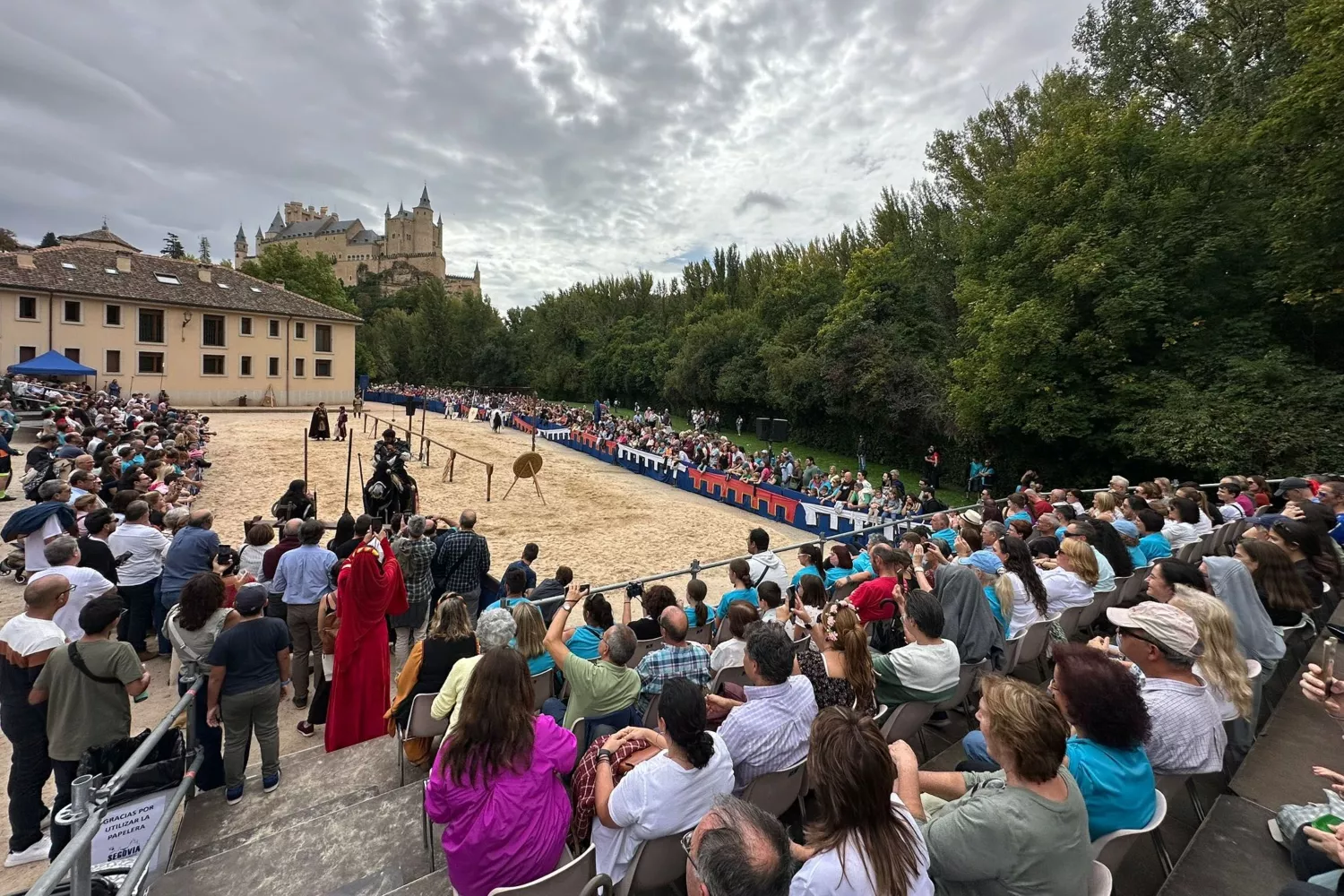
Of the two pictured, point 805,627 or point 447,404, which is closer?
point 805,627

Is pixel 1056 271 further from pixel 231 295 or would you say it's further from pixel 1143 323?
pixel 231 295

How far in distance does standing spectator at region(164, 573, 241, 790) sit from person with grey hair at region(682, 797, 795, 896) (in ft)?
12.9

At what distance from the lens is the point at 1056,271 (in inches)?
583

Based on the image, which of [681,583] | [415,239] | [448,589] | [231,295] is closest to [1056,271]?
[681,583]

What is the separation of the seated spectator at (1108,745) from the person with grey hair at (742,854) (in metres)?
1.41

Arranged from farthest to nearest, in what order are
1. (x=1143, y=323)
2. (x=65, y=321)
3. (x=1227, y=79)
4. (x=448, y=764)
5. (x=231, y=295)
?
(x=231, y=295)
(x=65, y=321)
(x=1227, y=79)
(x=1143, y=323)
(x=448, y=764)

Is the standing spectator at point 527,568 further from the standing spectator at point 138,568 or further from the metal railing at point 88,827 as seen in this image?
the standing spectator at point 138,568

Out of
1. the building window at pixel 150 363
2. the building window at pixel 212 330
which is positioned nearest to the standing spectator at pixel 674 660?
the building window at pixel 150 363

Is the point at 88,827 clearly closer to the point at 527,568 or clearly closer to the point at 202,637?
the point at 202,637

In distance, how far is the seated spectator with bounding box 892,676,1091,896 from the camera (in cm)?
197

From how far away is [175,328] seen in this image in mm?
34344

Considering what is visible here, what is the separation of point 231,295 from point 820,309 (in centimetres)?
3749

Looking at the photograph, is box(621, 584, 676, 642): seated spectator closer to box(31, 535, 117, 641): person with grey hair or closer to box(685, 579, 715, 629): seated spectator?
box(685, 579, 715, 629): seated spectator

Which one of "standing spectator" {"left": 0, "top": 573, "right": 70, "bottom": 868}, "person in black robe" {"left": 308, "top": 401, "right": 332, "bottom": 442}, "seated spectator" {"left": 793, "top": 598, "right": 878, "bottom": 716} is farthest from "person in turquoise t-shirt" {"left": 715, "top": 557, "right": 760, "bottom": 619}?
"person in black robe" {"left": 308, "top": 401, "right": 332, "bottom": 442}
